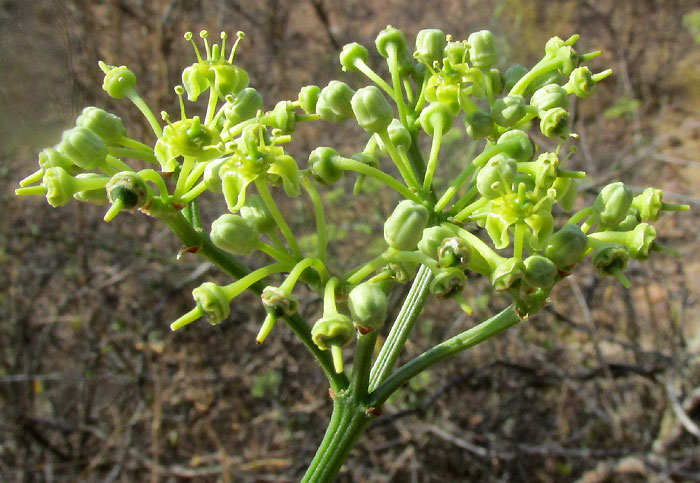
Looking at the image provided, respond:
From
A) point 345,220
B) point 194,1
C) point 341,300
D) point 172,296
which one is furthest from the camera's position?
point 194,1

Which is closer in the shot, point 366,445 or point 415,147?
point 415,147

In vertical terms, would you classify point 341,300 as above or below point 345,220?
above

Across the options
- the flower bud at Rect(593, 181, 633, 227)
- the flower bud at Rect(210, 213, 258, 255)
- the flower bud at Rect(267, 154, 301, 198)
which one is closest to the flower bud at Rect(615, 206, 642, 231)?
the flower bud at Rect(593, 181, 633, 227)

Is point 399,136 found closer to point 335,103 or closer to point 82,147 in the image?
point 335,103

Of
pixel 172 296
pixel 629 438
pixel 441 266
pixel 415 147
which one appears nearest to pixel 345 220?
pixel 172 296

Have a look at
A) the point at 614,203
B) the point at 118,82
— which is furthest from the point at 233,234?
the point at 614,203

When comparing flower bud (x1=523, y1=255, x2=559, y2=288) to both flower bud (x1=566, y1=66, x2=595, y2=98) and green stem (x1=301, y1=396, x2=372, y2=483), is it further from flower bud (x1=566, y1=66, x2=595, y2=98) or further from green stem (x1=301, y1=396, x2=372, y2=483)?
flower bud (x1=566, y1=66, x2=595, y2=98)

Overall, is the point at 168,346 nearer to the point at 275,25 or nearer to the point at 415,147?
the point at 415,147
